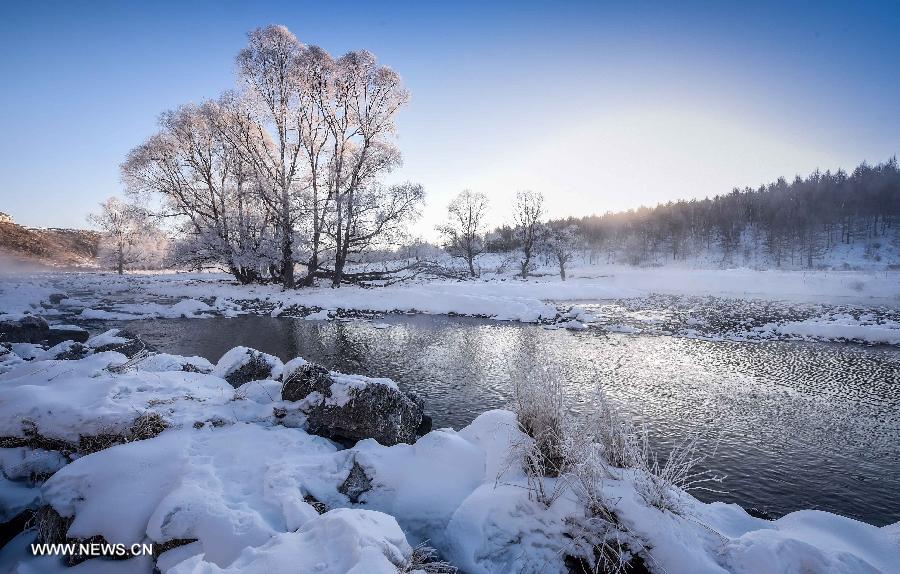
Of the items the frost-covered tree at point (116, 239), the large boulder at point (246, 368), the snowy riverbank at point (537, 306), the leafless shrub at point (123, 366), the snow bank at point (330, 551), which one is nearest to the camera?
the snow bank at point (330, 551)

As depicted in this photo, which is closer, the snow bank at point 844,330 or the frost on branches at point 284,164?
the snow bank at point 844,330

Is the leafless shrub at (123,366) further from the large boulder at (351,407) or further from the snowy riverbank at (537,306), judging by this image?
the snowy riverbank at (537,306)

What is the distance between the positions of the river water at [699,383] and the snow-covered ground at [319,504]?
1241mm

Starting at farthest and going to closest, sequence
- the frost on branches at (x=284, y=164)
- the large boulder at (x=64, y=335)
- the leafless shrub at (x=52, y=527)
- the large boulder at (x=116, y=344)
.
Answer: the frost on branches at (x=284, y=164)
the large boulder at (x=64, y=335)
the large boulder at (x=116, y=344)
the leafless shrub at (x=52, y=527)

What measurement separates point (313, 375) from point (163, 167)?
85.9 ft

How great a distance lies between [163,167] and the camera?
24.2 metres

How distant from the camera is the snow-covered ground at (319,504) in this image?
111 inches

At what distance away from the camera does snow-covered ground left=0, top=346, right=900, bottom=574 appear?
2809 mm

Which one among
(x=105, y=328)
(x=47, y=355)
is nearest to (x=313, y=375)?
(x=47, y=355)

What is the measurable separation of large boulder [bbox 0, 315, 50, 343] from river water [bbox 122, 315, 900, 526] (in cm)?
247

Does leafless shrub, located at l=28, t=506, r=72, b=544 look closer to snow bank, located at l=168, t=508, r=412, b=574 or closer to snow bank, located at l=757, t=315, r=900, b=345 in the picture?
snow bank, located at l=168, t=508, r=412, b=574

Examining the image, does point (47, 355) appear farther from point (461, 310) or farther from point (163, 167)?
point (163, 167)

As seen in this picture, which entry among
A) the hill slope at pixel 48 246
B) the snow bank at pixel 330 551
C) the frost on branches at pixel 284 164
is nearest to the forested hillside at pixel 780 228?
the frost on branches at pixel 284 164

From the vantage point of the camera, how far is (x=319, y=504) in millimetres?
3771
